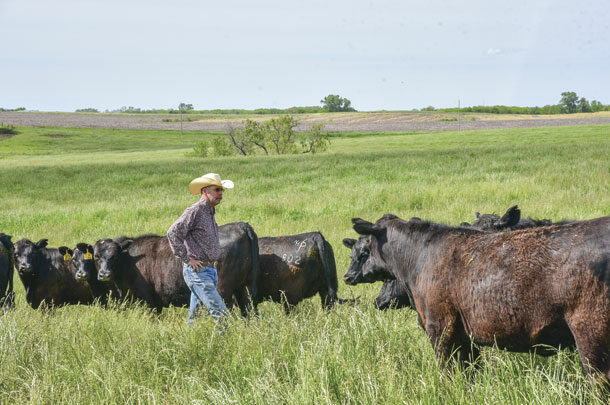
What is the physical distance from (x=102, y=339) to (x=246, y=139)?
61177 mm

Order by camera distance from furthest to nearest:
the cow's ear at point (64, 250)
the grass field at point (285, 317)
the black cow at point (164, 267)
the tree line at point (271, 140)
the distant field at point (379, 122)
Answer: the distant field at point (379, 122)
the tree line at point (271, 140)
the cow's ear at point (64, 250)
the black cow at point (164, 267)
the grass field at point (285, 317)

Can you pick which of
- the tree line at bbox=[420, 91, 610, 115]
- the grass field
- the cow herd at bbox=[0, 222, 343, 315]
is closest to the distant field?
the tree line at bbox=[420, 91, 610, 115]

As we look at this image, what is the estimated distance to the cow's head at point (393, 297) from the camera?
7129mm

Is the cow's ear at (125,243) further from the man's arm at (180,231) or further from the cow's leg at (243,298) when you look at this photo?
the man's arm at (180,231)

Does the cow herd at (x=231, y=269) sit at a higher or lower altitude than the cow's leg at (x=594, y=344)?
lower

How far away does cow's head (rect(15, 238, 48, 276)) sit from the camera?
1002cm

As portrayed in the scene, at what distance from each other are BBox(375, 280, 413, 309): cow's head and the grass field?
15 centimetres

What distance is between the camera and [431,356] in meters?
5.16

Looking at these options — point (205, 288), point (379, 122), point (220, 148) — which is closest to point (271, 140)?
point (220, 148)

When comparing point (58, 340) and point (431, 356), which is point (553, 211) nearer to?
point (431, 356)

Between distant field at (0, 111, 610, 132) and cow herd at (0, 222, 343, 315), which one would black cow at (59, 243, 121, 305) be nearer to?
cow herd at (0, 222, 343, 315)

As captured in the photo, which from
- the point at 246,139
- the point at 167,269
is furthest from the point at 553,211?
the point at 246,139

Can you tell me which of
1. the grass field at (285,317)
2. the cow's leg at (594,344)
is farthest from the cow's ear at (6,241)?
the cow's leg at (594,344)

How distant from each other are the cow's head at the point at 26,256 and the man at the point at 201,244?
149 inches
